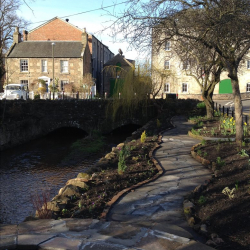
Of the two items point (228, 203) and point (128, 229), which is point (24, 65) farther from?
point (128, 229)

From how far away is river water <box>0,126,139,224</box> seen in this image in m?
8.57

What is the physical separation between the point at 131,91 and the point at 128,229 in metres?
17.1

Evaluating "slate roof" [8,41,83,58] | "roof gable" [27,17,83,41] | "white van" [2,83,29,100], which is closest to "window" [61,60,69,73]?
"slate roof" [8,41,83,58]

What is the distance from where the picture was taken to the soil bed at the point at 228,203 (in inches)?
174

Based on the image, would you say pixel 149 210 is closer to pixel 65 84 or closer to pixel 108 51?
pixel 65 84

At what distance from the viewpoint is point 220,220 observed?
482 cm

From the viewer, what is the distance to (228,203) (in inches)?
215

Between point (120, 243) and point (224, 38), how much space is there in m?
8.36

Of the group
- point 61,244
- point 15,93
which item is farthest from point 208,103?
point 15,93

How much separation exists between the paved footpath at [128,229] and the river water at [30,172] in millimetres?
3033

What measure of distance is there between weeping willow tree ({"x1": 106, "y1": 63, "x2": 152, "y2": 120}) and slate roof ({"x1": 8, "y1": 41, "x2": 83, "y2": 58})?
66.5 feet

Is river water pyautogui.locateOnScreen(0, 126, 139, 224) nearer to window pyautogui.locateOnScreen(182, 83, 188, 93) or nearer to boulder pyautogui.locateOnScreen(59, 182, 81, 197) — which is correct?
boulder pyautogui.locateOnScreen(59, 182, 81, 197)

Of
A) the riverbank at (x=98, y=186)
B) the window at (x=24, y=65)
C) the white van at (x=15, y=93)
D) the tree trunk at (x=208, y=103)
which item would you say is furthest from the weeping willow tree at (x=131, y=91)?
the window at (x=24, y=65)

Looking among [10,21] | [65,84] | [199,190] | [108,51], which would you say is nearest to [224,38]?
[199,190]
